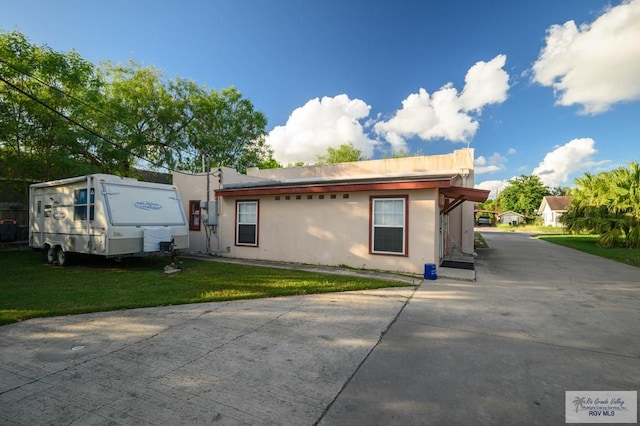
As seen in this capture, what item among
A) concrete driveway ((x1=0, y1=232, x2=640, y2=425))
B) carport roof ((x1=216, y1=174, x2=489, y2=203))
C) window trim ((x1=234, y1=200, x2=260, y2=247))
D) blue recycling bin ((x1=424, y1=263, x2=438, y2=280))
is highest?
carport roof ((x1=216, y1=174, x2=489, y2=203))

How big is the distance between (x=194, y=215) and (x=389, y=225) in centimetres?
869

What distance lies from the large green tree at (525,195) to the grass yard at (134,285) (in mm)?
64762

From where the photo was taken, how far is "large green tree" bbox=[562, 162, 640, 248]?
1634cm

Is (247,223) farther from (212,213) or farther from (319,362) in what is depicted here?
(319,362)

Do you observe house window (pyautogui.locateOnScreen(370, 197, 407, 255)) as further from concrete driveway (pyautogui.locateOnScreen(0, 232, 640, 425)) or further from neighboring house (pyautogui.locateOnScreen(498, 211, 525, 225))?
neighboring house (pyautogui.locateOnScreen(498, 211, 525, 225))

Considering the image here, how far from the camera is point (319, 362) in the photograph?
11.1 ft

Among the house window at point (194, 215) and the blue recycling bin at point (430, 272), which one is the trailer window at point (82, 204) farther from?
the blue recycling bin at point (430, 272)

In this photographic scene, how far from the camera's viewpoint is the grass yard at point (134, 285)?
5410 mm

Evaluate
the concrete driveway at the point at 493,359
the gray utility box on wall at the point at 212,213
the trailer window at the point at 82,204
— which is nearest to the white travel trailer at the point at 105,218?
the trailer window at the point at 82,204

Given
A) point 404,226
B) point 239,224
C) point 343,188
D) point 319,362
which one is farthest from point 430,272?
point 239,224

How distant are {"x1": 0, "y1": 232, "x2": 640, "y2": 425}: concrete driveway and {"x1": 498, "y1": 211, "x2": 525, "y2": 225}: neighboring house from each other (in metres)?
63.1

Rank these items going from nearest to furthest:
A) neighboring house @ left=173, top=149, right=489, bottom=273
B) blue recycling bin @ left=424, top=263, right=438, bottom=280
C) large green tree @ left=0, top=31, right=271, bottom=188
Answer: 1. blue recycling bin @ left=424, top=263, right=438, bottom=280
2. neighboring house @ left=173, top=149, right=489, bottom=273
3. large green tree @ left=0, top=31, right=271, bottom=188

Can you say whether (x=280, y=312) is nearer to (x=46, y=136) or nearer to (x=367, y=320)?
(x=367, y=320)

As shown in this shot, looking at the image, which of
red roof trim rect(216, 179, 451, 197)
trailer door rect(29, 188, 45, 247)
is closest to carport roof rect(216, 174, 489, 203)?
red roof trim rect(216, 179, 451, 197)
